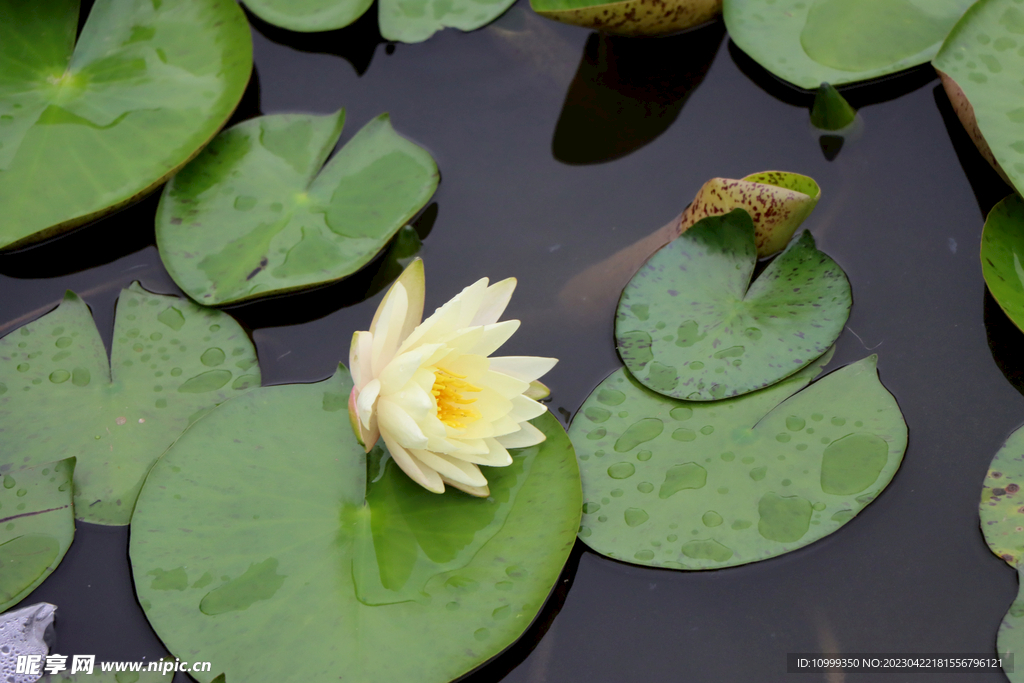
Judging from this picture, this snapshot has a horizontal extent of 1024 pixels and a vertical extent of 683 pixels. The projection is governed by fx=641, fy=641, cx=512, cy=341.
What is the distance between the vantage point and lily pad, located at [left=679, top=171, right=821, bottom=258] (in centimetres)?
203

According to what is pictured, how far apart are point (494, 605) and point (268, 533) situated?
24.7 inches

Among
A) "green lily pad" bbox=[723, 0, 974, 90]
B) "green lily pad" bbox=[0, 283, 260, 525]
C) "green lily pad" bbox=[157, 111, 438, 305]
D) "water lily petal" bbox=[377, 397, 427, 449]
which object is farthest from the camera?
"green lily pad" bbox=[723, 0, 974, 90]

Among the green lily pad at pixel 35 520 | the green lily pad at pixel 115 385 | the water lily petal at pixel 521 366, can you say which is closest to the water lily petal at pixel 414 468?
the water lily petal at pixel 521 366

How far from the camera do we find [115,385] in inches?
78.4

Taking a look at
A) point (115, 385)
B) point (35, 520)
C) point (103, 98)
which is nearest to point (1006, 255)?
point (115, 385)

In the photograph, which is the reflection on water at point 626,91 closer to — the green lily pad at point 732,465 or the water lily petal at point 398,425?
the green lily pad at point 732,465

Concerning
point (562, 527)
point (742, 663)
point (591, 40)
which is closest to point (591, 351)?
point (562, 527)

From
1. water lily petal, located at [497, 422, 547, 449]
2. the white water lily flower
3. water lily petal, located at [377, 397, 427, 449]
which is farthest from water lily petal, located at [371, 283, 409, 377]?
water lily petal, located at [497, 422, 547, 449]

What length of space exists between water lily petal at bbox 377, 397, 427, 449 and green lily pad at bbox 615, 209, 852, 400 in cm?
76

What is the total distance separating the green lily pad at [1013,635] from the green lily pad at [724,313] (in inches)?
31.4

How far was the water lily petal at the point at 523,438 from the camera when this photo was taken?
176 centimetres

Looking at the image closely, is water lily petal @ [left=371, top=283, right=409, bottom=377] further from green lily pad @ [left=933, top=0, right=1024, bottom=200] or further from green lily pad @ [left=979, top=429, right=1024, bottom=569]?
green lily pad @ [left=933, top=0, right=1024, bottom=200]

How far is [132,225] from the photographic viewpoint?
2.37 metres

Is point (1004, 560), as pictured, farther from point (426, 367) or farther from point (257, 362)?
point (257, 362)
